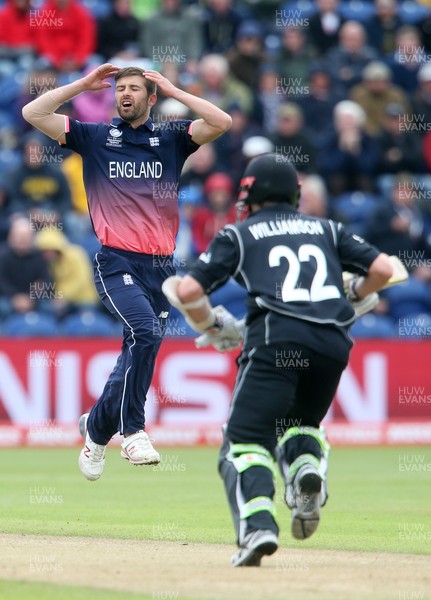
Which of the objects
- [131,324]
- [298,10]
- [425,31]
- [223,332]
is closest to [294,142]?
[298,10]

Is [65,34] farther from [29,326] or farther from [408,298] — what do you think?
[408,298]

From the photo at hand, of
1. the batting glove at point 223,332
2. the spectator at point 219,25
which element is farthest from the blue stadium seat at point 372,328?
the batting glove at point 223,332

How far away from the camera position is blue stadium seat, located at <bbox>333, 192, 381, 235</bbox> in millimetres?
18297

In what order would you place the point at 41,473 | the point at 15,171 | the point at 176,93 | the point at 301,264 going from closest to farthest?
the point at 301,264 → the point at 176,93 → the point at 41,473 → the point at 15,171

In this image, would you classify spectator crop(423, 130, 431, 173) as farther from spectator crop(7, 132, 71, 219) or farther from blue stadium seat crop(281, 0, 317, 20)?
spectator crop(7, 132, 71, 219)

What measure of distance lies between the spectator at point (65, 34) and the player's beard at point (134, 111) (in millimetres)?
10691

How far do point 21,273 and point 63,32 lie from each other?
199 inches

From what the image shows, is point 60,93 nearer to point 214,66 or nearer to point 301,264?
point 301,264

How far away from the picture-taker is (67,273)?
16.6m

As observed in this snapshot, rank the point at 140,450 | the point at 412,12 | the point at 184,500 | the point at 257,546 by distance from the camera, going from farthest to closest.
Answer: the point at 412,12 → the point at 184,500 → the point at 140,450 → the point at 257,546

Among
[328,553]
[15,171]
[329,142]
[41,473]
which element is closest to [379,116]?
[329,142]

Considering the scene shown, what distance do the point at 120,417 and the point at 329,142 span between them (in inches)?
423

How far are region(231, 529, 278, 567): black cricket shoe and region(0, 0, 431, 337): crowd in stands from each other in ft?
30.5

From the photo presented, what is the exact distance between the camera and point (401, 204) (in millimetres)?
18391
